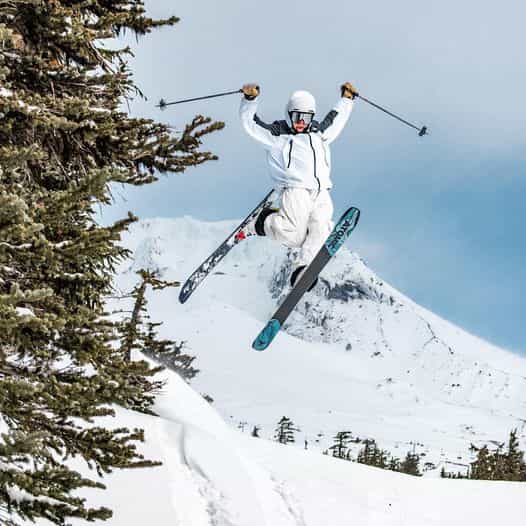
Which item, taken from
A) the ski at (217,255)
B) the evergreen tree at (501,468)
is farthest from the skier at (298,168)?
the evergreen tree at (501,468)

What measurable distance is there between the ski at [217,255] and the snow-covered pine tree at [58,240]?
1.43 metres

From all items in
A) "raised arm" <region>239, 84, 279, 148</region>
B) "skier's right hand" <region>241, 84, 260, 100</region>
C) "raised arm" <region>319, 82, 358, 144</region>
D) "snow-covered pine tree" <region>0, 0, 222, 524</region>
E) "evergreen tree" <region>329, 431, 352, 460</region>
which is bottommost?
"snow-covered pine tree" <region>0, 0, 222, 524</region>

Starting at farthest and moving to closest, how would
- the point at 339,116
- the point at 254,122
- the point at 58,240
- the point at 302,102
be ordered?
the point at 339,116, the point at 254,122, the point at 302,102, the point at 58,240

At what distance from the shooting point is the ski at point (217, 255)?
796 cm

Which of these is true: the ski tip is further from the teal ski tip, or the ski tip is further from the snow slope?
the snow slope

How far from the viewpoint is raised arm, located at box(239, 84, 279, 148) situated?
6113 millimetres

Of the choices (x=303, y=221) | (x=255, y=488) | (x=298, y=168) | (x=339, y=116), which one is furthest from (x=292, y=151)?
(x=255, y=488)

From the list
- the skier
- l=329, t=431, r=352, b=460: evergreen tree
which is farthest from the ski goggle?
l=329, t=431, r=352, b=460: evergreen tree

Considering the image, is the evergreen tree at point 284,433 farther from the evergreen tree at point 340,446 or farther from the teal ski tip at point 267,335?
the teal ski tip at point 267,335

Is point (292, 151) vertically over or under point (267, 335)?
over

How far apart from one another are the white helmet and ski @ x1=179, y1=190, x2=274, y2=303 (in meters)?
1.91

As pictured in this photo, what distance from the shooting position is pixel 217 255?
353 inches

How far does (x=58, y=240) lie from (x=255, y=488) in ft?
30.0

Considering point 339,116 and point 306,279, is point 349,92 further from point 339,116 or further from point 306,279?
point 306,279
